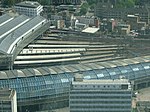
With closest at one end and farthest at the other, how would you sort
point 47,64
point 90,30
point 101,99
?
1. point 101,99
2. point 47,64
3. point 90,30

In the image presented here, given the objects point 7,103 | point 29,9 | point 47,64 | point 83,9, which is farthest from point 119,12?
point 7,103

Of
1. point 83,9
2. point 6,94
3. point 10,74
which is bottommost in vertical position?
point 6,94

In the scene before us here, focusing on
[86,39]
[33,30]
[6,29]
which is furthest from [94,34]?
[6,29]

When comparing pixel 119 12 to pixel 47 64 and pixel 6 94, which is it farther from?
pixel 6 94

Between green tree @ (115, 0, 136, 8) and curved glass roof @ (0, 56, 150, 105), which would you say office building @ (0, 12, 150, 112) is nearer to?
curved glass roof @ (0, 56, 150, 105)

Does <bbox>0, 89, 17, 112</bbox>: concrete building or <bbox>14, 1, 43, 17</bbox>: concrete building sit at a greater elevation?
<bbox>14, 1, 43, 17</bbox>: concrete building

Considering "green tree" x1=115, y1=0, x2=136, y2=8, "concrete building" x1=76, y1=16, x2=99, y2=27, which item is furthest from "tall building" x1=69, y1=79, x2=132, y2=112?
"green tree" x1=115, y1=0, x2=136, y2=8

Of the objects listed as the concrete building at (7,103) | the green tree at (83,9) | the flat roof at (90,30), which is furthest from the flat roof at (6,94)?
the green tree at (83,9)

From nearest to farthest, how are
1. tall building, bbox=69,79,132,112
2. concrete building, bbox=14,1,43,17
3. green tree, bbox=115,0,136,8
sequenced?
tall building, bbox=69,79,132,112 → concrete building, bbox=14,1,43,17 → green tree, bbox=115,0,136,8
